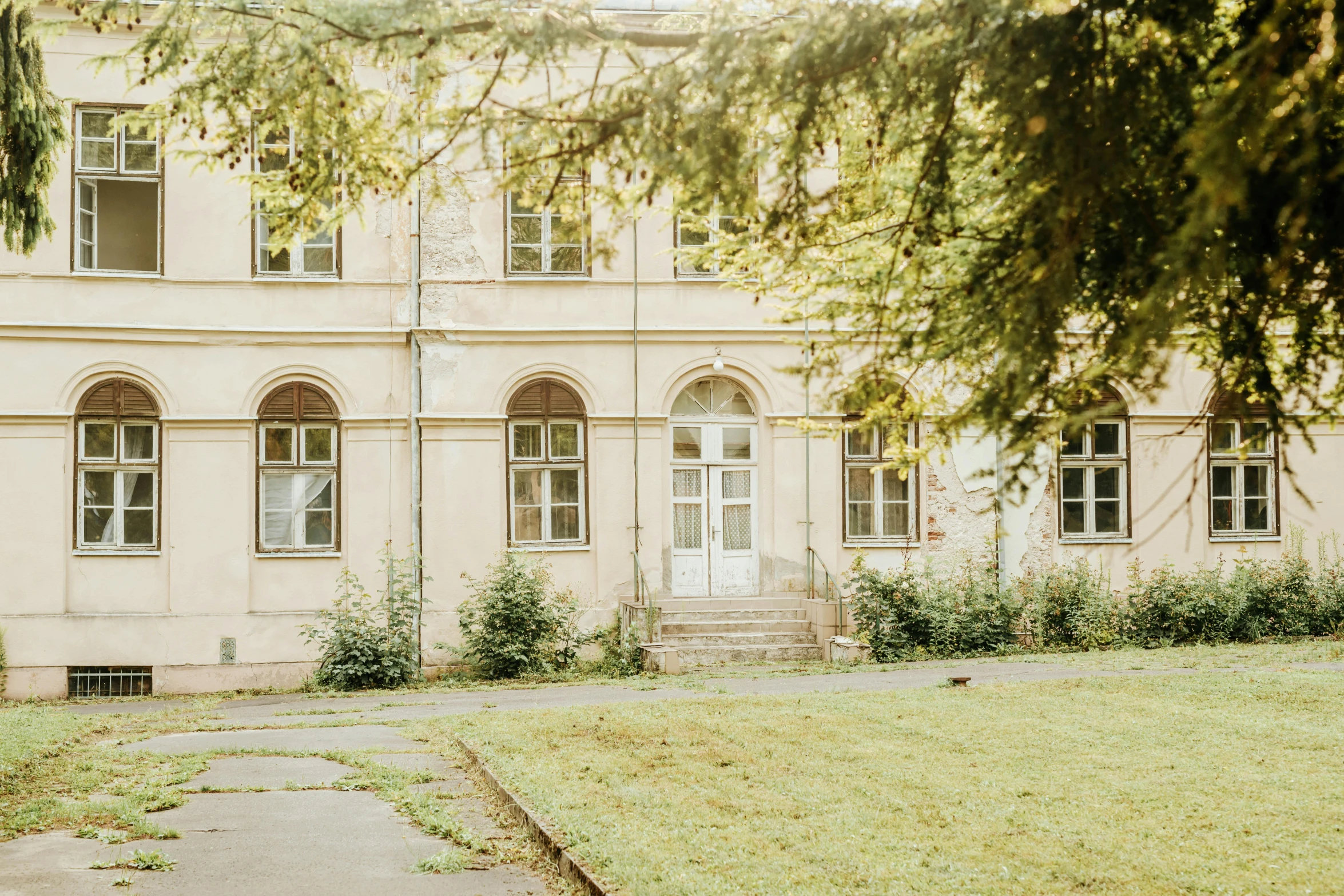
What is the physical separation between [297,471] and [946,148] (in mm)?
14079

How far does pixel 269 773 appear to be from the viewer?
9.66 metres

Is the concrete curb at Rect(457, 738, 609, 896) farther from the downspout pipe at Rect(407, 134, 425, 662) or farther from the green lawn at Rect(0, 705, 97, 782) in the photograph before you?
the downspout pipe at Rect(407, 134, 425, 662)

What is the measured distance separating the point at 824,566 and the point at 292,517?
7.44 meters

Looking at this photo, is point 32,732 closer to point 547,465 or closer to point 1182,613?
point 547,465

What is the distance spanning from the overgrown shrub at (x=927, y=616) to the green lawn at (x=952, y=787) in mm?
4093

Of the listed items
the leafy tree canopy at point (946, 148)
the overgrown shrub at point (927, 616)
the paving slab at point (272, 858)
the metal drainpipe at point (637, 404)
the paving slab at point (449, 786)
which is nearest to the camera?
the leafy tree canopy at point (946, 148)

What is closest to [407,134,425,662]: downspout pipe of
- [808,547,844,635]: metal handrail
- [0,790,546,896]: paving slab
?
[808,547,844,635]: metal handrail

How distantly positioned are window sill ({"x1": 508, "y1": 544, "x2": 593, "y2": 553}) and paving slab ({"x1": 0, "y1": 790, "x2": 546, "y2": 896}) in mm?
9446

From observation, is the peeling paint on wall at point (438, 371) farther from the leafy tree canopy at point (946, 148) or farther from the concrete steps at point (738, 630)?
the leafy tree canopy at point (946, 148)

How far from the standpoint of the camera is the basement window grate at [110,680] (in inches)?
664

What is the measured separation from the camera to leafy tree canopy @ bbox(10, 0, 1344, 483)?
413 cm

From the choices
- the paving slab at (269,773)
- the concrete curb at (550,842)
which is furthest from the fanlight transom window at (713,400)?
the concrete curb at (550,842)

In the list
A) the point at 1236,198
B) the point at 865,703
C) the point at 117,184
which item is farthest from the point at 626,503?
the point at 1236,198

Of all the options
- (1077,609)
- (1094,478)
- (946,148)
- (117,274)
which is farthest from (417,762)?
(1094,478)
